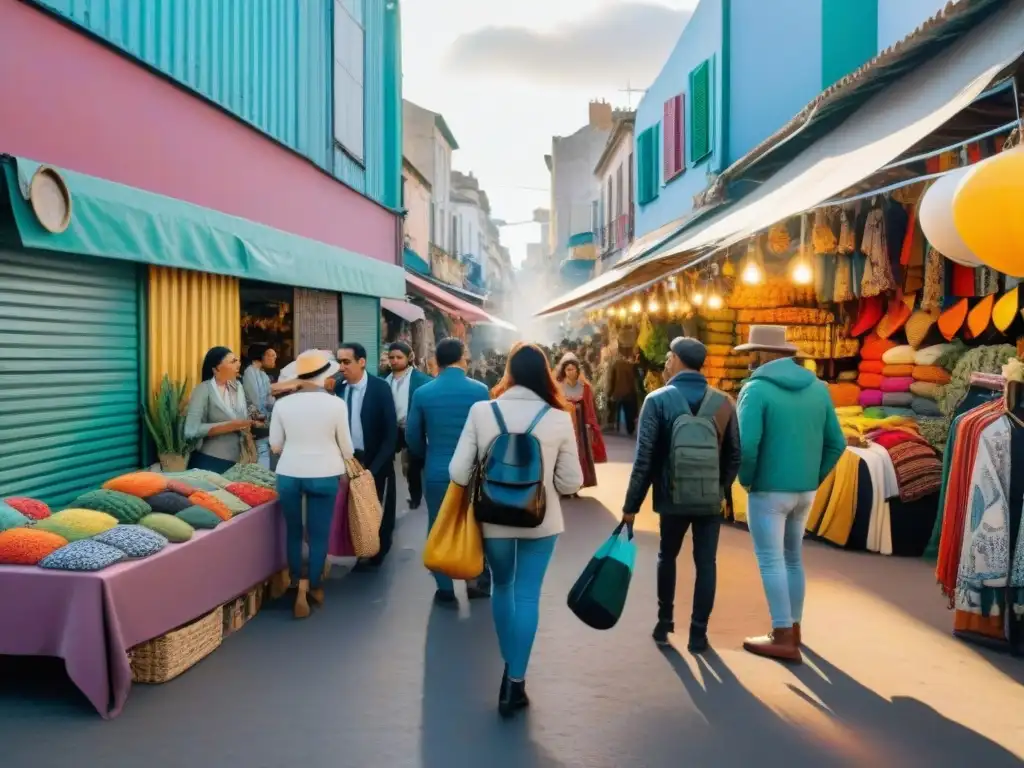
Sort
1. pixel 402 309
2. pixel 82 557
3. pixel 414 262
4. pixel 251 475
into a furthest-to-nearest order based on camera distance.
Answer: pixel 414 262 → pixel 402 309 → pixel 251 475 → pixel 82 557

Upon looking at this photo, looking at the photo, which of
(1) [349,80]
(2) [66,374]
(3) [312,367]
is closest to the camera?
(3) [312,367]

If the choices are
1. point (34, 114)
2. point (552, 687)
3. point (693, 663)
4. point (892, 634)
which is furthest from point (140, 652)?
point (892, 634)

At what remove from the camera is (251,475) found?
6641 mm

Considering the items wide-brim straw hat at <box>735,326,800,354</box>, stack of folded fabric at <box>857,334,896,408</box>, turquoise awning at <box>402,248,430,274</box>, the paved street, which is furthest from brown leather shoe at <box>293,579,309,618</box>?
turquoise awning at <box>402,248,430,274</box>

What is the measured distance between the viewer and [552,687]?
182 inches

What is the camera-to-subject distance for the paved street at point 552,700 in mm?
3816

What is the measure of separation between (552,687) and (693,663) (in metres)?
0.85

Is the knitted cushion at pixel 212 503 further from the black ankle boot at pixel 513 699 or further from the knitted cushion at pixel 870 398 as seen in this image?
the knitted cushion at pixel 870 398

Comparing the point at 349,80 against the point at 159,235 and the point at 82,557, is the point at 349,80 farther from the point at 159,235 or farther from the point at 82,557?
the point at 82,557

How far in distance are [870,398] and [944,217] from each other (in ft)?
16.2

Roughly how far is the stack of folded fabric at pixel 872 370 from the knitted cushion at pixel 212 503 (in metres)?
6.44

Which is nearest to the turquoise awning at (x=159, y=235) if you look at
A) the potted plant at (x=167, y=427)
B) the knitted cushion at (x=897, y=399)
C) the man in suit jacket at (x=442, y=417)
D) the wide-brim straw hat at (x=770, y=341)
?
the potted plant at (x=167, y=427)

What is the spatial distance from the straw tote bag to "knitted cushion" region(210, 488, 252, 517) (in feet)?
2.54

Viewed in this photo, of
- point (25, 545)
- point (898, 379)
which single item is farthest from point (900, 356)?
point (25, 545)
